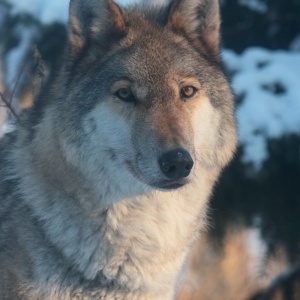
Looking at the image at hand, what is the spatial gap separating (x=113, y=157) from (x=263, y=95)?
2272 mm

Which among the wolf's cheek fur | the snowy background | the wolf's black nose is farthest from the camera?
the snowy background

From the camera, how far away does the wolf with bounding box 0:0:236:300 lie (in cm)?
296

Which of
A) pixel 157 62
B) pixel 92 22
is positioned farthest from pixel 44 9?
pixel 157 62

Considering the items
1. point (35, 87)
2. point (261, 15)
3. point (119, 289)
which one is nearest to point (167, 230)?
point (119, 289)

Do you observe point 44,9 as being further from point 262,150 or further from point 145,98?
point 145,98

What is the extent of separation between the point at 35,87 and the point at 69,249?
95.7 inches

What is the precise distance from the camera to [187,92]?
3.00 m

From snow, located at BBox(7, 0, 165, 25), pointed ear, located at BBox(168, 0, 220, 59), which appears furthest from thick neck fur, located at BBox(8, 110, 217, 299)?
snow, located at BBox(7, 0, 165, 25)

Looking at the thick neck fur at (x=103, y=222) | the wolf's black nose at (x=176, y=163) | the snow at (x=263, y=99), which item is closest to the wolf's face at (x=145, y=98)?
the wolf's black nose at (x=176, y=163)

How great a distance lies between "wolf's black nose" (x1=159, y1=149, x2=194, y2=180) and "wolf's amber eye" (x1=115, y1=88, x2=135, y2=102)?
1.23ft

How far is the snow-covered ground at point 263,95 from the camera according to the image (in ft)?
15.8

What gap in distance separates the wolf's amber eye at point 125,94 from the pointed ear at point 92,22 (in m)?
0.35

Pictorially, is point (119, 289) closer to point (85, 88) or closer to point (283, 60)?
point (85, 88)

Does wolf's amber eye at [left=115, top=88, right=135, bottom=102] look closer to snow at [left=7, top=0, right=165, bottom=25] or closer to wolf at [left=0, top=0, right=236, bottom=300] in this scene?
wolf at [left=0, top=0, right=236, bottom=300]
